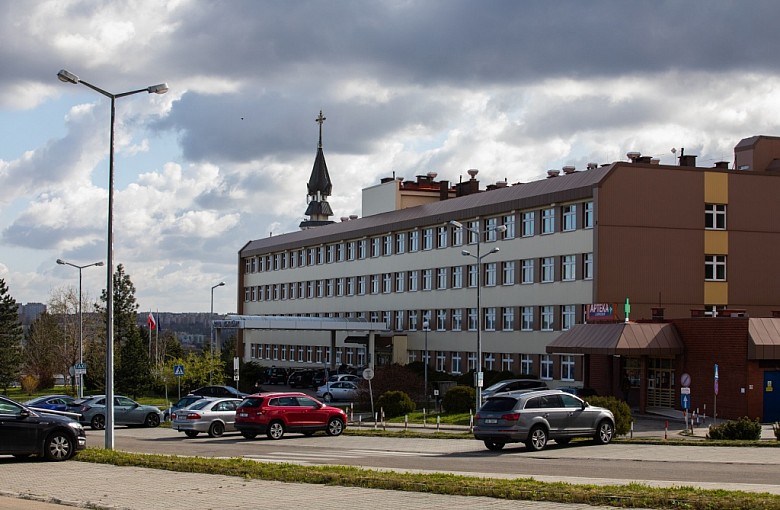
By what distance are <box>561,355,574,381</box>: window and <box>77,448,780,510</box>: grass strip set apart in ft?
125

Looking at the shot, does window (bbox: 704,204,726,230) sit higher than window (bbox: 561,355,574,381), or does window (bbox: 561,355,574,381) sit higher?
window (bbox: 704,204,726,230)

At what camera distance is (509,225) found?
6512cm

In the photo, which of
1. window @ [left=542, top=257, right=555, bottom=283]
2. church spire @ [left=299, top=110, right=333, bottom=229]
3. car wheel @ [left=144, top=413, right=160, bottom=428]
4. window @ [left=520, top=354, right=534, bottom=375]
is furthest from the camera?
church spire @ [left=299, top=110, right=333, bottom=229]

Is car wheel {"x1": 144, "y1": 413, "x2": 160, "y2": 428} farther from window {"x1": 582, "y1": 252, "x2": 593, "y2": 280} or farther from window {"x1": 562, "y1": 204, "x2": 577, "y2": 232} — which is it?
window {"x1": 562, "y1": 204, "x2": 577, "y2": 232}

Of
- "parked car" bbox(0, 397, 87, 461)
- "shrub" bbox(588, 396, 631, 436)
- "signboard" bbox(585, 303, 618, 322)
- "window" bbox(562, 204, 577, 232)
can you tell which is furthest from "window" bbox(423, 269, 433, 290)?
"parked car" bbox(0, 397, 87, 461)

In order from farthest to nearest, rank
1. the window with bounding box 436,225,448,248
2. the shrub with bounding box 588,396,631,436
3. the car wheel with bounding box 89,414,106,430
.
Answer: the window with bounding box 436,225,448,248
the car wheel with bounding box 89,414,106,430
the shrub with bounding box 588,396,631,436

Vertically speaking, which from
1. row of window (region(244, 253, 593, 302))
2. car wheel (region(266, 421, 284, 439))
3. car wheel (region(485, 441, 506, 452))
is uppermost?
row of window (region(244, 253, 593, 302))

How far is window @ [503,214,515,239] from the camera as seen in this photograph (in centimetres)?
6475

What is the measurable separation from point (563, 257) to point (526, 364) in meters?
7.06

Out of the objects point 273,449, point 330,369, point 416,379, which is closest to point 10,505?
point 273,449

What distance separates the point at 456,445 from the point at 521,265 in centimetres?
3141

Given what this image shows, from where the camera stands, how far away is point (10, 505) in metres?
15.7

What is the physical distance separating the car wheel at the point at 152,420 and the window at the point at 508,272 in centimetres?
2591

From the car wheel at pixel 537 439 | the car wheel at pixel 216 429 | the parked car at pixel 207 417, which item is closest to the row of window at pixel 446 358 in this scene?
the parked car at pixel 207 417
